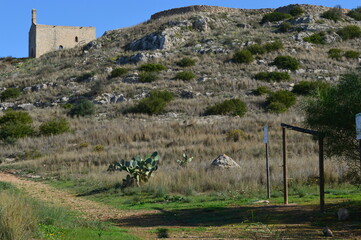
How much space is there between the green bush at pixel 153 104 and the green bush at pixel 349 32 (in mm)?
24798

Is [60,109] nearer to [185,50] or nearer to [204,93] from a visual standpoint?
[204,93]

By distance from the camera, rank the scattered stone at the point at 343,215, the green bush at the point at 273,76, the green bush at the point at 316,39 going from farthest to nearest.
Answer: the green bush at the point at 316,39
the green bush at the point at 273,76
the scattered stone at the point at 343,215

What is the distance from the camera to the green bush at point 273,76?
136 ft

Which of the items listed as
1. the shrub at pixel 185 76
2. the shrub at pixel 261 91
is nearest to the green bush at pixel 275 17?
the shrub at pixel 185 76

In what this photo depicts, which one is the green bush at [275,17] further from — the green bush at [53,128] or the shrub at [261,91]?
the green bush at [53,128]

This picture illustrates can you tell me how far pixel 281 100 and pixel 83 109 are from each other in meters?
15.4

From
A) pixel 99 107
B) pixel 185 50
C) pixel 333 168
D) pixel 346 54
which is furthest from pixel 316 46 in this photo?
pixel 333 168

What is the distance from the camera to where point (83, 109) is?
37406 millimetres

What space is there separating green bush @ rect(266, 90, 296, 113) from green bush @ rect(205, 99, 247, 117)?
1.94m

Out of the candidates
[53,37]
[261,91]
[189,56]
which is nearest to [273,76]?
[261,91]

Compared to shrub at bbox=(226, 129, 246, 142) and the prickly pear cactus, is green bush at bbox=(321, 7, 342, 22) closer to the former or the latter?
shrub at bbox=(226, 129, 246, 142)

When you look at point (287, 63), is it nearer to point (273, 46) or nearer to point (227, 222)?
point (273, 46)

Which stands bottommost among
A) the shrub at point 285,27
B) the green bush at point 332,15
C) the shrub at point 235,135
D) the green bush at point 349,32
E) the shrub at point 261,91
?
the shrub at point 235,135

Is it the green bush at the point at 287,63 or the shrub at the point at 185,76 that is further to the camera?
the green bush at the point at 287,63
